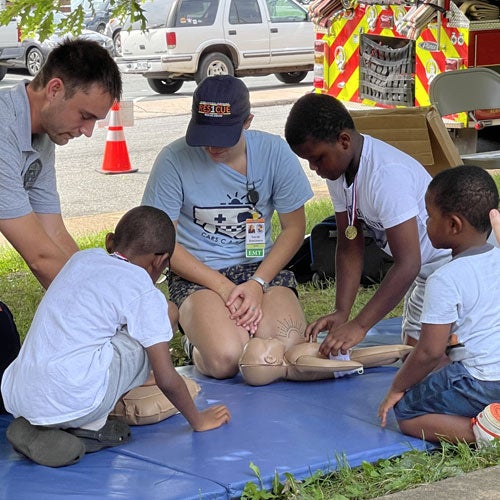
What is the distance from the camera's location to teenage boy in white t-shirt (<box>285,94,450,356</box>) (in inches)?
150

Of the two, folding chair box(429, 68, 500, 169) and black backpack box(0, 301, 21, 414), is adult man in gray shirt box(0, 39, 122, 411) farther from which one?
folding chair box(429, 68, 500, 169)

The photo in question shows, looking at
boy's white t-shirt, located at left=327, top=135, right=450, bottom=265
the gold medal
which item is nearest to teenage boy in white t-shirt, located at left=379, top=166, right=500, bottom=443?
boy's white t-shirt, located at left=327, top=135, right=450, bottom=265

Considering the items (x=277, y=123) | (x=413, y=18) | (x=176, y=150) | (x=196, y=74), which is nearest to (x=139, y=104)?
(x=196, y=74)

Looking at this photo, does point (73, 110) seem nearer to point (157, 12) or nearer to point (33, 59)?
point (157, 12)

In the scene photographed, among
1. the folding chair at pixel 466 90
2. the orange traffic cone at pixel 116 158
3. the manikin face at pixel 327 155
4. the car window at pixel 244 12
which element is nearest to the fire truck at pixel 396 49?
the folding chair at pixel 466 90

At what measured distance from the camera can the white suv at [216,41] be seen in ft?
52.9

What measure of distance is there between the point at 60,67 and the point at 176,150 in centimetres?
90

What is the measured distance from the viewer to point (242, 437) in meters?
3.43

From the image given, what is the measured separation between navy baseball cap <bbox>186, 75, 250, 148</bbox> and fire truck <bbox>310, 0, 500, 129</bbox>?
13.9ft

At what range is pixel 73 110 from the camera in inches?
144

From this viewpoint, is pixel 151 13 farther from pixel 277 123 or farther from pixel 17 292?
pixel 17 292

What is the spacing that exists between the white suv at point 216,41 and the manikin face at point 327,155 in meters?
12.5

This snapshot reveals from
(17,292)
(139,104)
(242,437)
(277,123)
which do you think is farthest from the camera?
(139,104)

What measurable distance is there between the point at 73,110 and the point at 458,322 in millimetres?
1570
